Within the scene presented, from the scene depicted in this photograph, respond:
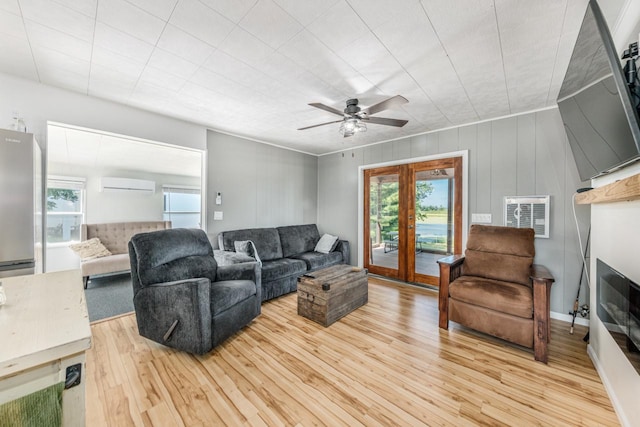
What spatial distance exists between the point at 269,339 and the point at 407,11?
9.34 ft

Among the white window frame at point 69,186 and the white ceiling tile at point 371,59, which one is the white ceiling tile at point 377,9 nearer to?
the white ceiling tile at point 371,59

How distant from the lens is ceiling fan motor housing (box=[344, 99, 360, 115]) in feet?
8.45

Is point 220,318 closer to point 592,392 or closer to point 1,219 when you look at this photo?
point 1,219

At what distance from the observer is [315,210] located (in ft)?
18.0

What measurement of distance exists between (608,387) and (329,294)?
2167 millimetres

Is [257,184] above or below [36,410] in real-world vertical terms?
above

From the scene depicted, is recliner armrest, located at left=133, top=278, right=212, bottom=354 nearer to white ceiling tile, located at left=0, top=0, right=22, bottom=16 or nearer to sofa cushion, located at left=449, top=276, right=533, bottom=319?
white ceiling tile, located at left=0, top=0, right=22, bottom=16

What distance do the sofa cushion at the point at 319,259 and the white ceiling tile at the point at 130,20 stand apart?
3.20 metres

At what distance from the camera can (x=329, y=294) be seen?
106 inches

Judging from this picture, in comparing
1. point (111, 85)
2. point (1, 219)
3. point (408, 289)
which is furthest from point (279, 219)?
point (1, 219)

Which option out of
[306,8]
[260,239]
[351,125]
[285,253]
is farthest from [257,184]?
[306,8]

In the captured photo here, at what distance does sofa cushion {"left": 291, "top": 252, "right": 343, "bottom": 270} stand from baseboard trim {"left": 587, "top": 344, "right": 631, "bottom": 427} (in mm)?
3100

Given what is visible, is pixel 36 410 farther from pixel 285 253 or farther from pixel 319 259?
pixel 285 253

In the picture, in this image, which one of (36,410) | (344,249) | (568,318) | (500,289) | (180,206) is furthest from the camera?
(180,206)
